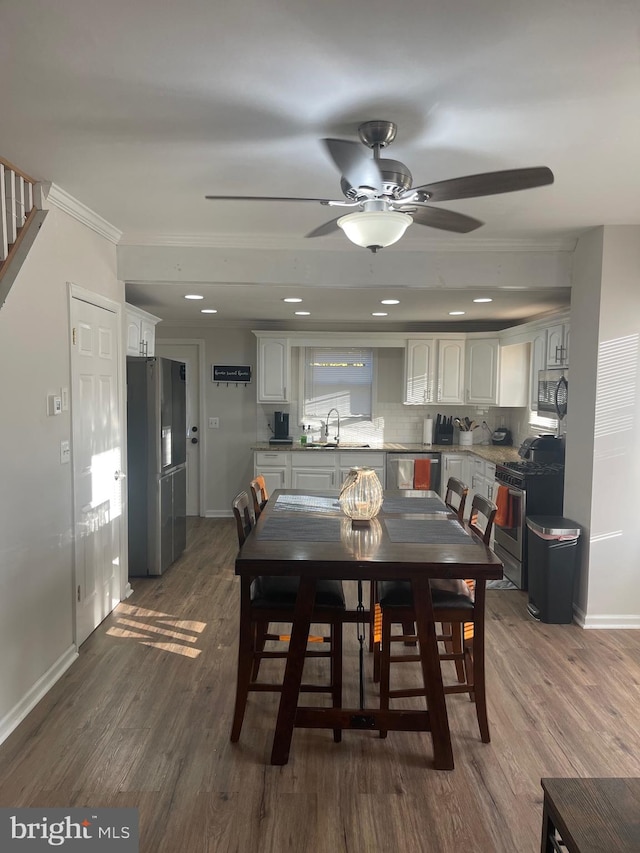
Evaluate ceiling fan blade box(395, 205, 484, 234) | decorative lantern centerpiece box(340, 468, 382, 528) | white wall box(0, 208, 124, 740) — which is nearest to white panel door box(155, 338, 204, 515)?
white wall box(0, 208, 124, 740)

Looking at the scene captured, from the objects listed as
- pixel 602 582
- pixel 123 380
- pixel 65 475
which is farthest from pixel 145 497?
pixel 602 582

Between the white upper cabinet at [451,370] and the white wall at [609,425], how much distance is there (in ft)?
8.75

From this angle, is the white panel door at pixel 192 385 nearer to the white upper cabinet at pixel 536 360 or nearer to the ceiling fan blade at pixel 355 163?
the white upper cabinet at pixel 536 360

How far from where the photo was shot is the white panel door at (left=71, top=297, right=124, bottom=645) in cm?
321

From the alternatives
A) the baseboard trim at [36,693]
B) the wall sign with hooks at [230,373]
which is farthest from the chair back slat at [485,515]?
the wall sign with hooks at [230,373]

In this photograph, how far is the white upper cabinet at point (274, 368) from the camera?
6.28m

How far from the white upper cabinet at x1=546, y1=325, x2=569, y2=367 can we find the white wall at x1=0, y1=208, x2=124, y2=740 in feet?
11.6

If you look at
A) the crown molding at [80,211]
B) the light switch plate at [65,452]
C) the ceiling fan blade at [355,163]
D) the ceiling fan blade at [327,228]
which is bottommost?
the light switch plate at [65,452]

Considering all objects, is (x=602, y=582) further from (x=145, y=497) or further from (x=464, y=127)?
(x=145, y=497)

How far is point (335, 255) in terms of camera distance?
12.7 feet

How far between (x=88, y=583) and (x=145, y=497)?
1.11 meters

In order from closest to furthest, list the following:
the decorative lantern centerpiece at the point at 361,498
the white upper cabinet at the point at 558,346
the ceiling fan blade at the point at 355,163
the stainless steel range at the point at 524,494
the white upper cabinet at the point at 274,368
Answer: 1. the ceiling fan blade at the point at 355,163
2. the decorative lantern centerpiece at the point at 361,498
3. the stainless steel range at the point at 524,494
4. the white upper cabinet at the point at 558,346
5. the white upper cabinet at the point at 274,368

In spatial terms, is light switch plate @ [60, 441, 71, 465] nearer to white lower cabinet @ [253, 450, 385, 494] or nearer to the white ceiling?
the white ceiling

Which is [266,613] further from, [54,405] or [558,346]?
[558,346]
